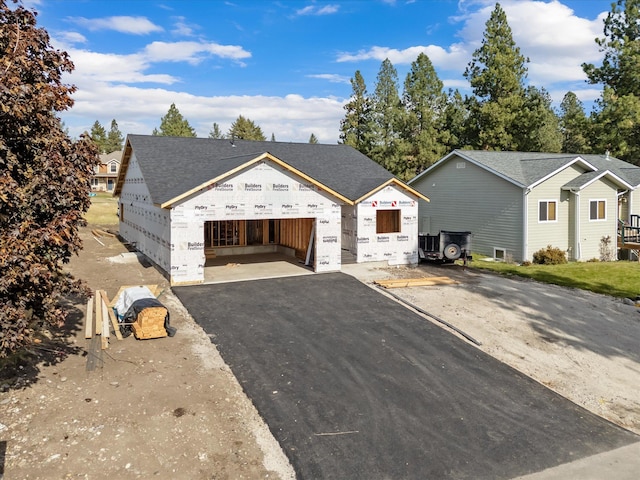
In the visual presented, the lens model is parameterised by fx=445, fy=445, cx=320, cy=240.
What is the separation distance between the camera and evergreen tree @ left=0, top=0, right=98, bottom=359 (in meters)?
6.84

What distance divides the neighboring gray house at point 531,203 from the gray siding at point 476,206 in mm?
54

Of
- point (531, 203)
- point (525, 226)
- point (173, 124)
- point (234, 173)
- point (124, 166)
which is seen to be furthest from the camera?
point (173, 124)

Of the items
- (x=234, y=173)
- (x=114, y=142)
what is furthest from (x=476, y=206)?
(x=114, y=142)

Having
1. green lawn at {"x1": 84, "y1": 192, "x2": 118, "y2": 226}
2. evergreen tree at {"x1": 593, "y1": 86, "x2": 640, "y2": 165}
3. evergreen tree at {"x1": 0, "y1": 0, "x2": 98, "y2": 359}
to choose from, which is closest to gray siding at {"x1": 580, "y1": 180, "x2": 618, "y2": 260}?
evergreen tree at {"x1": 593, "y1": 86, "x2": 640, "y2": 165}

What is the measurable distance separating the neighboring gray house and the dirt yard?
930cm

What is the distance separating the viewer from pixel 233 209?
17344 millimetres

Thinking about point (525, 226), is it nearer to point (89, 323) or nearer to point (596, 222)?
point (596, 222)

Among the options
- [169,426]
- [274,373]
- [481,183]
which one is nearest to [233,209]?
[274,373]

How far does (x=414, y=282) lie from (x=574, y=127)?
129 ft

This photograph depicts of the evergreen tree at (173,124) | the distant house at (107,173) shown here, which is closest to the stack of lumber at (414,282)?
the evergreen tree at (173,124)

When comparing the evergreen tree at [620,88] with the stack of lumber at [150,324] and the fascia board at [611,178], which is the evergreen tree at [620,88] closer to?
the fascia board at [611,178]

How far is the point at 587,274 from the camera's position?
2123 cm

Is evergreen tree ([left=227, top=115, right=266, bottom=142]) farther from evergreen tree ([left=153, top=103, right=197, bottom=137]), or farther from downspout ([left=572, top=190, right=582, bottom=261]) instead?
downspout ([left=572, top=190, right=582, bottom=261])

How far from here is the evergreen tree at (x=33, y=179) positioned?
684cm
